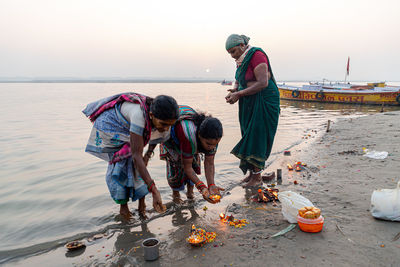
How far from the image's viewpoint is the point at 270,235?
8.07 ft

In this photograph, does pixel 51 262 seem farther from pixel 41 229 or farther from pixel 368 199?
pixel 368 199

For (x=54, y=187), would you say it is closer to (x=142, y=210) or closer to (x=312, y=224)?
(x=142, y=210)

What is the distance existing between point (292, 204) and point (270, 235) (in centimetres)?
39

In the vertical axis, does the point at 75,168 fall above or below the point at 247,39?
below

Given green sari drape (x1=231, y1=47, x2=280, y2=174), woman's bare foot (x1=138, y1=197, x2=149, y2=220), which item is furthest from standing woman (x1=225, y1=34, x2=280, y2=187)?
woman's bare foot (x1=138, y1=197, x2=149, y2=220)

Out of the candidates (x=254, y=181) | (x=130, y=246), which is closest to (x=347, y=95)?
(x=254, y=181)

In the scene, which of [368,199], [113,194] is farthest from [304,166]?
Answer: [113,194]

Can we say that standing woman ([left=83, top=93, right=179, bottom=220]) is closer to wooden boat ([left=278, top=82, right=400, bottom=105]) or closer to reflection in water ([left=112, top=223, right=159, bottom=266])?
reflection in water ([left=112, top=223, right=159, bottom=266])

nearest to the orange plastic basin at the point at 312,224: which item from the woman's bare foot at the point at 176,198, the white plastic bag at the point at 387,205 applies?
the white plastic bag at the point at 387,205

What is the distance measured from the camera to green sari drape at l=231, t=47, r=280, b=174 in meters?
3.64

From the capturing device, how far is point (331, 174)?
4191mm

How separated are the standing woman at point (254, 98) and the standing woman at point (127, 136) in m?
1.40

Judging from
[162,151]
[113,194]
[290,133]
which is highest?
[162,151]

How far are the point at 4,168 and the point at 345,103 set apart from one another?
77.8 feet
